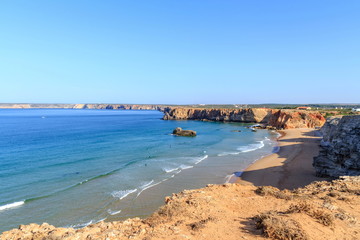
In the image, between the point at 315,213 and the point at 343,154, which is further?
the point at 343,154

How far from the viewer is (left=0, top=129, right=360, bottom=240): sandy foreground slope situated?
23.6 feet

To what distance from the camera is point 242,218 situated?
862cm

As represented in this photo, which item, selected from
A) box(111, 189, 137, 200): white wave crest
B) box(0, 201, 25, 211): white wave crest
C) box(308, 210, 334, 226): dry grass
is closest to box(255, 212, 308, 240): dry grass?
box(308, 210, 334, 226): dry grass

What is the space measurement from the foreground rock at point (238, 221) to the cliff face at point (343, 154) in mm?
7072

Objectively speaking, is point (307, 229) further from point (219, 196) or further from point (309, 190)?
point (309, 190)

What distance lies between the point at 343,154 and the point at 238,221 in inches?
581

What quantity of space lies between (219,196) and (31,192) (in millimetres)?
A: 16795

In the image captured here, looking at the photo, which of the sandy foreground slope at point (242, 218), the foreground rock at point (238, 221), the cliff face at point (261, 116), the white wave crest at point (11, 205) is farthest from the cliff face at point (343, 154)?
the cliff face at point (261, 116)

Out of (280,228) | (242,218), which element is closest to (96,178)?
(242,218)

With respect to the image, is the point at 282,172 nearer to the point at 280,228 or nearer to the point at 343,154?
the point at 343,154

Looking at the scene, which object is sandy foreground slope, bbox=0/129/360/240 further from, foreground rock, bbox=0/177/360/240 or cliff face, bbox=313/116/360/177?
cliff face, bbox=313/116/360/177

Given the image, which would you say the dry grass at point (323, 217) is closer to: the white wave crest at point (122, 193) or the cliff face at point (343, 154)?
the cliff face at point (343, 154)

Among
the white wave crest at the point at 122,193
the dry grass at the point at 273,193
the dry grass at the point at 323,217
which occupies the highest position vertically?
the dry grass at the point at 323,217

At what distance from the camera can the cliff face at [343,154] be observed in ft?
54.5
